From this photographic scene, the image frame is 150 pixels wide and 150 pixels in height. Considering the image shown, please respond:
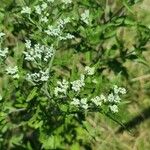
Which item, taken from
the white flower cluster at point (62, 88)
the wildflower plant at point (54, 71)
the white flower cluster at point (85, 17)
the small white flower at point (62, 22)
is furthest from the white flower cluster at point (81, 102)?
the white flower cluster at point (85, 17)

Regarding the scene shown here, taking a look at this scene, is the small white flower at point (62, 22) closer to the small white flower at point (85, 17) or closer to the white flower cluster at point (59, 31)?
the white flower cluster at point (59, 31)

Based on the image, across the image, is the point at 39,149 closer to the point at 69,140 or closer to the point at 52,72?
the point at 69,140

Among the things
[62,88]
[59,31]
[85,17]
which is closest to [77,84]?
[62,88]

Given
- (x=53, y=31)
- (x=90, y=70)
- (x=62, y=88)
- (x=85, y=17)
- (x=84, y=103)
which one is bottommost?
(x=84, y=103)

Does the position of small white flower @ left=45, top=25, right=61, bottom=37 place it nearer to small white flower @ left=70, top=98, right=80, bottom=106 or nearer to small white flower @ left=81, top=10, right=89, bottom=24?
small white flower @ left=81, top=10, right=89, bottom=24

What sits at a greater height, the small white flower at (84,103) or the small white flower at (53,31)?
the small white flower at (53,31)

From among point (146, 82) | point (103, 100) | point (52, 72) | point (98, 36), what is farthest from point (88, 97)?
point (146, 82)

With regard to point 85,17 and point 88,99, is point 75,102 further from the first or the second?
point 85,17

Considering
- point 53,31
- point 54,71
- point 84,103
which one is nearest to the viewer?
point 84,103

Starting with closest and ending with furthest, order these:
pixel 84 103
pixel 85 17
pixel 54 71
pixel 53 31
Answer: pixel 84 103
pixel 53 31
pixel 85 17
pixel 54 71
